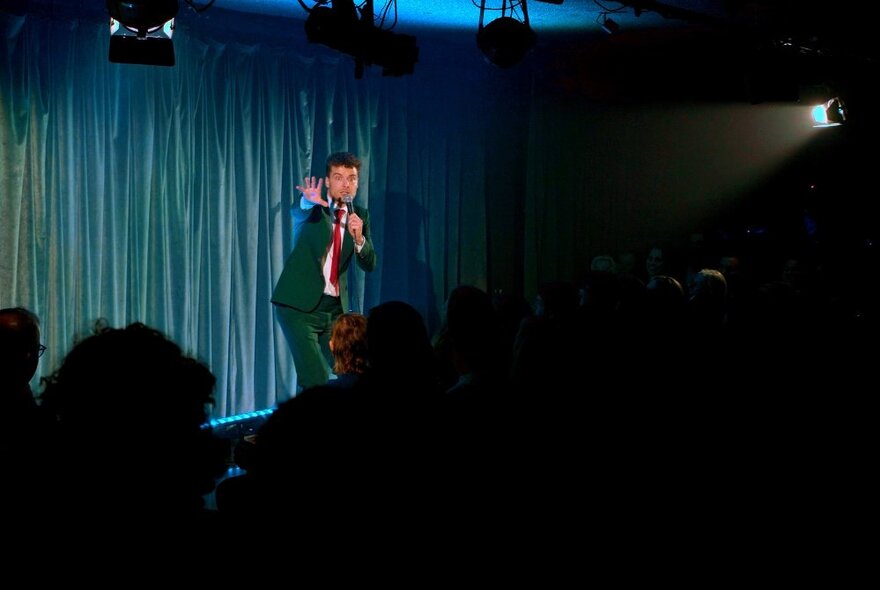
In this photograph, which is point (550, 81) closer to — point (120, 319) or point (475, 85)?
point (475, 85)

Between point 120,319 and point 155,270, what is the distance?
0.38m

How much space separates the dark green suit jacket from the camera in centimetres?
472

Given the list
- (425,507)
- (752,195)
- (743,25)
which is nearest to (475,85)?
(743,25)

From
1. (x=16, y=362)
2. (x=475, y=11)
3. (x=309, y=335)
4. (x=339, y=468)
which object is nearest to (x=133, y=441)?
(x=339, y=468)

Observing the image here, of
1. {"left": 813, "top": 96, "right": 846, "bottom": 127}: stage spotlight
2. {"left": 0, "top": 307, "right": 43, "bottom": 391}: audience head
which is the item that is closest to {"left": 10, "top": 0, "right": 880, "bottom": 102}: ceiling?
{"left": 813, "top": 96, "right": 846, "bottom": 127}: stage spotlight

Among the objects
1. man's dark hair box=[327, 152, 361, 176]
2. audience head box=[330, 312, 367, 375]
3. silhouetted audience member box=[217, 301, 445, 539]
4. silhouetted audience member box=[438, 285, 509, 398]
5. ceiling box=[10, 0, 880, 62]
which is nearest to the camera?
silhouetted audience member box=[217, 301, 445, 539]

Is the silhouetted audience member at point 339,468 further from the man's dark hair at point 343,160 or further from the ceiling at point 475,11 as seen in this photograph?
the ceiling at point 475,11

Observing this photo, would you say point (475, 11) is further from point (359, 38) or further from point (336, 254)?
point (336, 254)

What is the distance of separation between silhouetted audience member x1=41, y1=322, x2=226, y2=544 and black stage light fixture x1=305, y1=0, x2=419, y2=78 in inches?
111

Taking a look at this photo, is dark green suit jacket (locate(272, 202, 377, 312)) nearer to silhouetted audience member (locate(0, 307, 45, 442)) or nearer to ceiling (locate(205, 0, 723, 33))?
ceiling (locate(205, 0, 723, 33))

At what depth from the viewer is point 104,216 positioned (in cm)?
484

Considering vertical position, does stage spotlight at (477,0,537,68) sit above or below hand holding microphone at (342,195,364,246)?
above

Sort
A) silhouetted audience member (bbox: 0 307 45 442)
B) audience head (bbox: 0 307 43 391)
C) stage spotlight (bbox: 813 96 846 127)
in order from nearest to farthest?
silhouetted audience member (bbox: 0 307 45 442), audience head (bbox: 0 307 43 391), stage spotlight (bbox: 813 96 846 127)

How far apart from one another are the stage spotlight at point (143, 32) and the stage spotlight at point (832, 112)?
582cm
